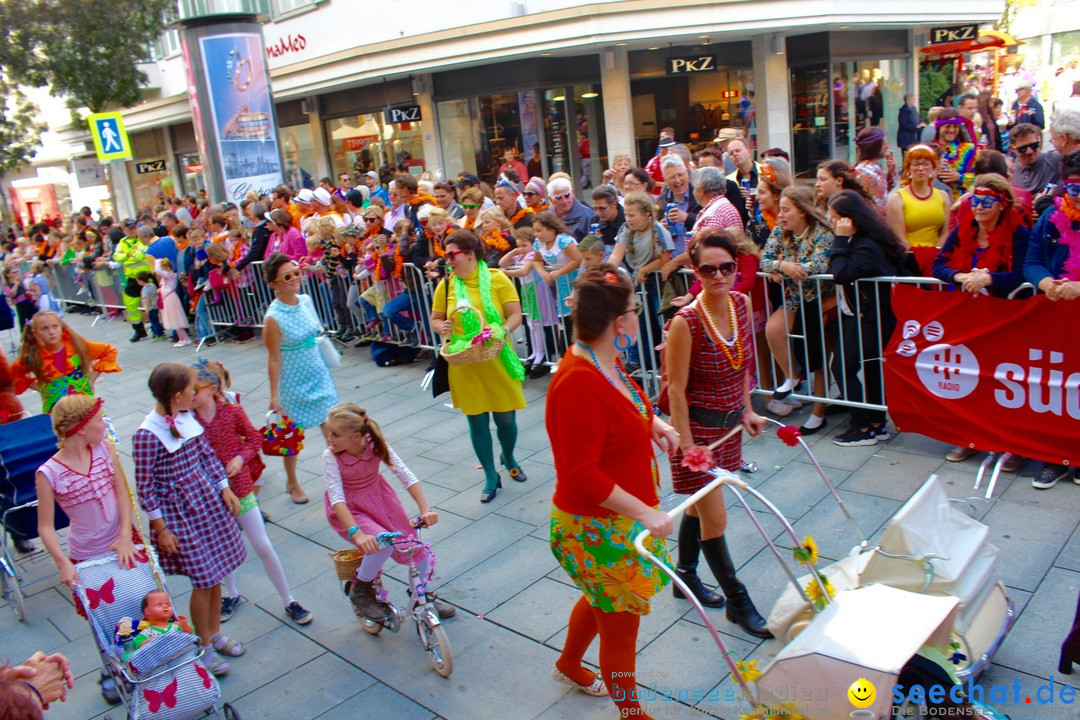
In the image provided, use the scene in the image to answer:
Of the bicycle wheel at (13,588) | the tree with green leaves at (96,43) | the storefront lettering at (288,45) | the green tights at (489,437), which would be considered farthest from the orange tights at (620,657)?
the tree with green leaves at (96,43)

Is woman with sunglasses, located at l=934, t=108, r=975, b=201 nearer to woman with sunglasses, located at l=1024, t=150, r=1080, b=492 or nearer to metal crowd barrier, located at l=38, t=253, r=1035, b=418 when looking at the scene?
metal crowd barrier, located at l=38, t=253, r=1035, b=418

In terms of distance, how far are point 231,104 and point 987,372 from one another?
14352mm

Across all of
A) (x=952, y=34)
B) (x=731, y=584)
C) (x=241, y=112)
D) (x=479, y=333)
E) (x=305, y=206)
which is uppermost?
(x=952, y=34)

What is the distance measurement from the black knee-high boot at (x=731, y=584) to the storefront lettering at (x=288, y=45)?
2056cm

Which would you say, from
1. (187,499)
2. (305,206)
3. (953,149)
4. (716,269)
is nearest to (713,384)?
(716,269)

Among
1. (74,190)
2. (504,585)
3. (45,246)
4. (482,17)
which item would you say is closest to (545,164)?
(482,17)

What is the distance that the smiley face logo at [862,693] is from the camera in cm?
284

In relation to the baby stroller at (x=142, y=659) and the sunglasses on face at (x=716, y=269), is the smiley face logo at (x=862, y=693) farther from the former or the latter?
the baby stroller at (x=142, y=659)

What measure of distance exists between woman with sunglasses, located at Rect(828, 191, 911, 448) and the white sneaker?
51 centimetres

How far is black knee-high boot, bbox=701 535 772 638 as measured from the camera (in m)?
4.16

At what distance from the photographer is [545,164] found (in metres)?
18.2

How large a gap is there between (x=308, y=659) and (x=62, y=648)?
1.73 m

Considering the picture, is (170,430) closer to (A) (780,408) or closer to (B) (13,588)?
(B) (13,588)

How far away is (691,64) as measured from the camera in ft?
54.2
